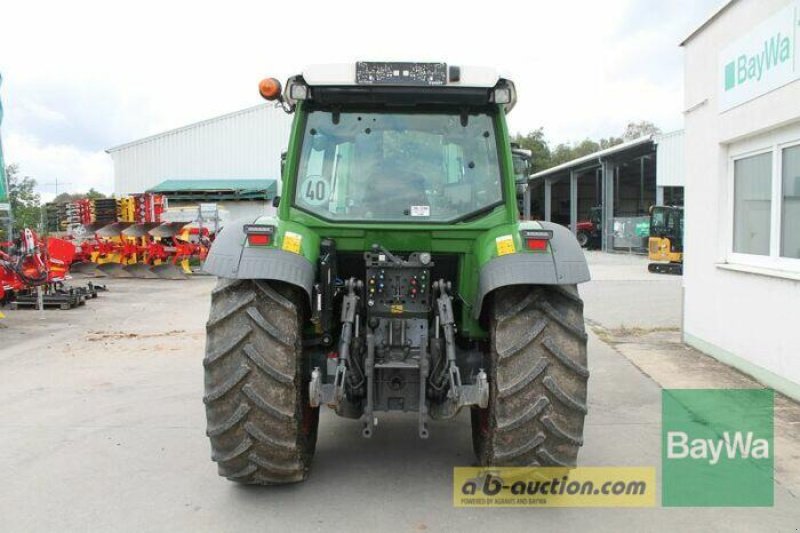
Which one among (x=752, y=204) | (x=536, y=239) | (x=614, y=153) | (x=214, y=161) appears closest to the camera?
(x=536, y=239)

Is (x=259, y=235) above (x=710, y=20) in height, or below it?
below

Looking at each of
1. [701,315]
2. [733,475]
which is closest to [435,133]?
[733,475]

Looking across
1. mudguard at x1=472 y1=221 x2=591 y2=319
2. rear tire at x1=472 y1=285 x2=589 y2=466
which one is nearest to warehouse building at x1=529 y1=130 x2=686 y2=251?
mudguard at x1=472 y1=221 x2=591 y2=319

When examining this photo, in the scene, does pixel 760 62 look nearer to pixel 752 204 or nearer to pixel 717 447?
pixel 752 204

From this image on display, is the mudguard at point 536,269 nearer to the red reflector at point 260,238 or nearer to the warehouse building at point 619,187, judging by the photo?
the red reflector at point 260,238

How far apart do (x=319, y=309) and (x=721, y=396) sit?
4207 millimetres

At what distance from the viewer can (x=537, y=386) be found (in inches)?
144

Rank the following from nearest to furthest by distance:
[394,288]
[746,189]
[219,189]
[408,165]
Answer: [394,288], [408,165], [746,189], [219,189]

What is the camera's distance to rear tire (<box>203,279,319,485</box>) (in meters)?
3.69

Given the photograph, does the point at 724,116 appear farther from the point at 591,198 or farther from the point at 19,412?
the point at 591,198

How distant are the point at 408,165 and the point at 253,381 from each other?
1633 mm

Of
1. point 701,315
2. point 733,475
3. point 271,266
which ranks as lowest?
point 733,475

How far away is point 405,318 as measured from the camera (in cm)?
407

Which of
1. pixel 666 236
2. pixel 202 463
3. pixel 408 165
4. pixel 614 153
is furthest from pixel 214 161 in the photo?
pixel 408 165
